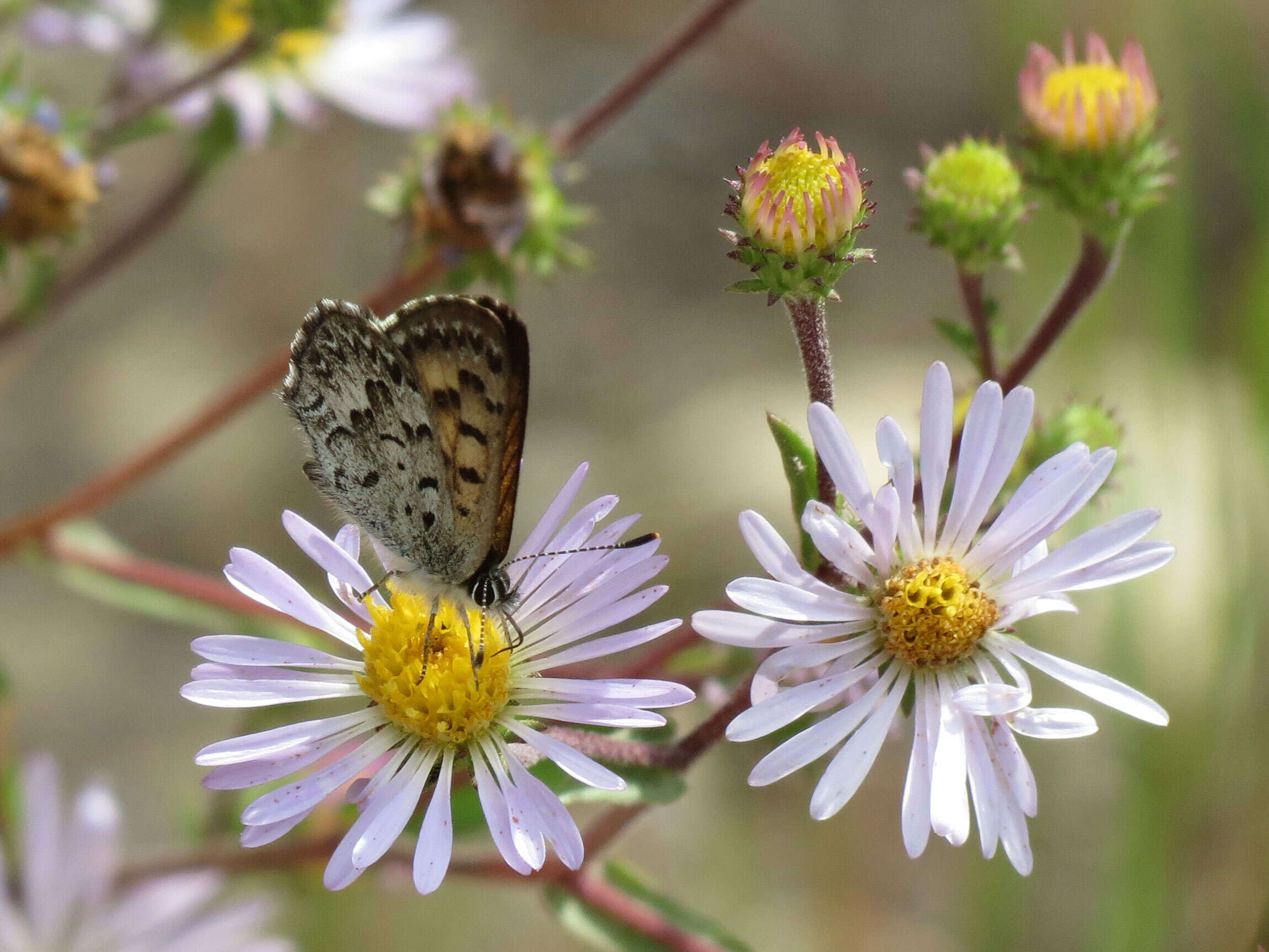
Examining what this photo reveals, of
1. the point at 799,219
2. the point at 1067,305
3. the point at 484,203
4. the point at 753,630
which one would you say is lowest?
the point at 753,630

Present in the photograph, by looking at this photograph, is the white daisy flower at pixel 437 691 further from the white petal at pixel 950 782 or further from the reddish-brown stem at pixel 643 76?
the reddish-brown stem at pixel 643 76

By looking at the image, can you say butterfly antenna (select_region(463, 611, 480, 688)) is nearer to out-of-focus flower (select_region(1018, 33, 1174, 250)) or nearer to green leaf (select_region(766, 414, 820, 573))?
green leaf (select_region(766, 414, 820, 573))

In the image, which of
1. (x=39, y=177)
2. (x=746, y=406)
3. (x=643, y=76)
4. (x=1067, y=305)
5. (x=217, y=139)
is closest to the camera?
(x=1067, y=305)

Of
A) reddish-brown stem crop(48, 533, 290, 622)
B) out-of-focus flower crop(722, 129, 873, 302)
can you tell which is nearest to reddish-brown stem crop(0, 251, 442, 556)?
reddish-brown stem crop(48, 533, 290, 622)

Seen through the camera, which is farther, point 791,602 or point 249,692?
point 249,692

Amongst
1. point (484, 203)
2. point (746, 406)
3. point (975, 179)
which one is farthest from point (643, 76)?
point (746, 406)

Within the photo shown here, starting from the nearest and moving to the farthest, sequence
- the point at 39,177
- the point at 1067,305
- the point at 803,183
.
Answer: the point at 803,183, the point at 1067,305, the point at 39,177

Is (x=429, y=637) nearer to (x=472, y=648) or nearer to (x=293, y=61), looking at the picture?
(x=472, y=648)

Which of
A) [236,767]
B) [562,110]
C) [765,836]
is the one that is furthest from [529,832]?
[562,110]

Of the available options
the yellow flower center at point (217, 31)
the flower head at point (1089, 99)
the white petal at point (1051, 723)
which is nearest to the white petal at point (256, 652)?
the white petal at point (1051, 723)
